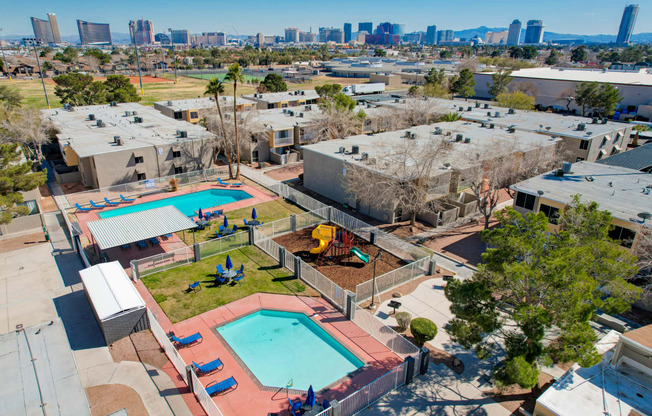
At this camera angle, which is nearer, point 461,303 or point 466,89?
point 461,303

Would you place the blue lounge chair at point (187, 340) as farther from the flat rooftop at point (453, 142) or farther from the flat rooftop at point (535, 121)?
the flat rooftop at point (535, 121)

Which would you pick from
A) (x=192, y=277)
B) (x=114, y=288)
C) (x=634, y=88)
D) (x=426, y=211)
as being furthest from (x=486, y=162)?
(x=634, y=88)

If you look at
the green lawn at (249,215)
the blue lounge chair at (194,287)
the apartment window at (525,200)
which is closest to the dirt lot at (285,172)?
the green lawn at (249,215)

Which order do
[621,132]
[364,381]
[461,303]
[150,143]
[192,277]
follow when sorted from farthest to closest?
[621,132]
[150,143]
[192,277]
[364,381]
[461,303]

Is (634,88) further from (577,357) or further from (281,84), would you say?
(577,357)

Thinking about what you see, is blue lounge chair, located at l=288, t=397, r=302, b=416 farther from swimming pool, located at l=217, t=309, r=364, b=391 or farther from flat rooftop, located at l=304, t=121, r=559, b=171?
flat rooftop, located at l=304, t=121, r=559, b=171

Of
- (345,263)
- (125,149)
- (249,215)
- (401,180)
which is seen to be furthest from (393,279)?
(125,149)

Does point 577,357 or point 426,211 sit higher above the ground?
point 577,357

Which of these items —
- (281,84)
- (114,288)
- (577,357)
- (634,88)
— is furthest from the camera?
(281,84)
